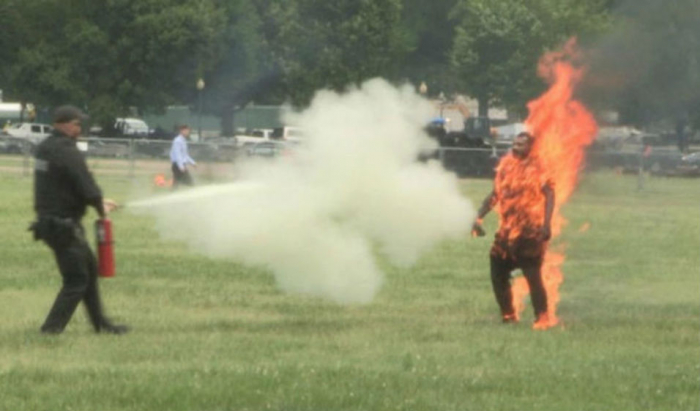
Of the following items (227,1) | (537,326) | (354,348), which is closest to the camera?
(354,348)

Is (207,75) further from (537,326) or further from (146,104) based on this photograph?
(537,326)

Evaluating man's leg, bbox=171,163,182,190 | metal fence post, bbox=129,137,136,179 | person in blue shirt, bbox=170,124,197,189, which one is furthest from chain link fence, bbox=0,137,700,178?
man's leg, bbox=171,163,182,190

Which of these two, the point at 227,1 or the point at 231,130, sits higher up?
the point at 227,1

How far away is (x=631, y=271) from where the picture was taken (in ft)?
73.7

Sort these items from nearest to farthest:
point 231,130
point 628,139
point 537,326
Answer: point 537,326 < point 628,139 < point 231,130

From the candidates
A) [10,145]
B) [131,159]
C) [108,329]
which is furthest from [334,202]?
[10,145]

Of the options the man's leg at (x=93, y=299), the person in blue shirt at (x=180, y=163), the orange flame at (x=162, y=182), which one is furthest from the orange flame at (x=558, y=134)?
the orange flame at (x=162, y=182)

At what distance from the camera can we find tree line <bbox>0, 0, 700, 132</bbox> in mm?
67625

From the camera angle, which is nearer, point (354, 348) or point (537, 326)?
point (354, 348)

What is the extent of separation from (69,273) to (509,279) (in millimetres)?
3992

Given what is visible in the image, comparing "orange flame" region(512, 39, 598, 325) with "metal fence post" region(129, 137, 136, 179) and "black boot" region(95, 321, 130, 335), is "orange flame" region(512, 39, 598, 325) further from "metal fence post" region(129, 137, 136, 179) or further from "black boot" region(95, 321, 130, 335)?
"metal fence post" region(129, 137, 136, 179)

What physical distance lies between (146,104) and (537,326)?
198ft

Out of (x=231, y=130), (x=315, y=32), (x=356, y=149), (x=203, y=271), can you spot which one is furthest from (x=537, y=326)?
(x=231, y=130)

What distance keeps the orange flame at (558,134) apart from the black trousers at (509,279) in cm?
23
